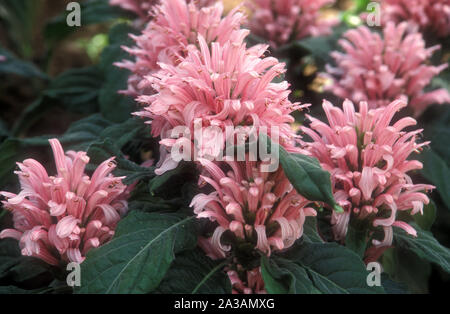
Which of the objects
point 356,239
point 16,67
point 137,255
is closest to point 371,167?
point 356,239

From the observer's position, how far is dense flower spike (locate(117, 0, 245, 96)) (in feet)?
4.09

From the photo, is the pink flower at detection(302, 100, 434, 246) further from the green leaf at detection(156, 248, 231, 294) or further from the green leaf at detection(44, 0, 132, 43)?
the green leaf at detection(44, 0, 132, 43)

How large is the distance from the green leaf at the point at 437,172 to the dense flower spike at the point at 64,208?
1.04 m

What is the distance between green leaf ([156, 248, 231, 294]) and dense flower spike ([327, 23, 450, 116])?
32.9 inches

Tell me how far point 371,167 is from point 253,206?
12.3 inches

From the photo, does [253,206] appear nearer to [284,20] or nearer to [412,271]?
[412,271]

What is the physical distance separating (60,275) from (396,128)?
893mm

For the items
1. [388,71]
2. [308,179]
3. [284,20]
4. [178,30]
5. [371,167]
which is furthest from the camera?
[284,20]

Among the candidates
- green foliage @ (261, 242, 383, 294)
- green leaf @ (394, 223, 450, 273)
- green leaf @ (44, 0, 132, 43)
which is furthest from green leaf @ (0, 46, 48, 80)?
green leaf @ (394, 223, 450, 273)

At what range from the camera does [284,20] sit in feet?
6.46
